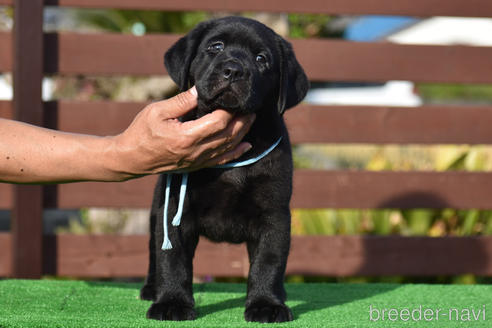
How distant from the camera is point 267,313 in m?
2.12

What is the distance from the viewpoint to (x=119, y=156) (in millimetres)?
1963

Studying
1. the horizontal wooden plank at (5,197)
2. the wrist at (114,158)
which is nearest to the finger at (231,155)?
the wrist at (114,158)

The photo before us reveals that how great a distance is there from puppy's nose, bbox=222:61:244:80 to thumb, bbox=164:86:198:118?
22 centimetres

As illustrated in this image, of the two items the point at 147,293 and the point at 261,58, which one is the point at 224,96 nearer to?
the point at 261,58

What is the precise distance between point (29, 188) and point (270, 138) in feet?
6.47

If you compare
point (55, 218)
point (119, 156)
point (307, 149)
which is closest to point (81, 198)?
point (119, 156)

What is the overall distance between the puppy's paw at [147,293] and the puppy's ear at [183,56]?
32.7 inches

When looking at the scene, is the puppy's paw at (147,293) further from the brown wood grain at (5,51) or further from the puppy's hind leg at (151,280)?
the brown wood grain at (5,51)

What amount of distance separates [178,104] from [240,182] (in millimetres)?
446

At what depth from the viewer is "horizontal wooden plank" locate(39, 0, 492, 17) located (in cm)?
407

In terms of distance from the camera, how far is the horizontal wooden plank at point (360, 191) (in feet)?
13.2

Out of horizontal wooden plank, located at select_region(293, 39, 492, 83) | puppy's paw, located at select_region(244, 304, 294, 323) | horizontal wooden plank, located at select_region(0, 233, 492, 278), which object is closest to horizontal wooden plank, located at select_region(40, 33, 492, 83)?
horizontal wooden plank, located at select_region(293, 39, 492, 83)

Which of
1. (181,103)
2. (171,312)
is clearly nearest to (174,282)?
(171,312)

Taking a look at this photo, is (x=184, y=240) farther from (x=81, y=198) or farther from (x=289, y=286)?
(x=81, y=198)
